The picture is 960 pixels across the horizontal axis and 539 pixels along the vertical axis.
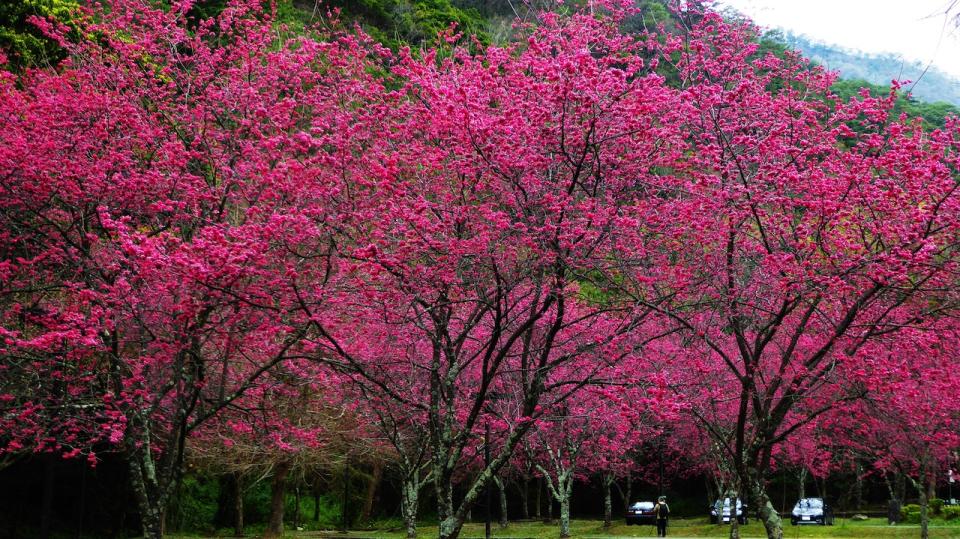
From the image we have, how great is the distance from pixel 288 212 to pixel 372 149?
70.9 inches

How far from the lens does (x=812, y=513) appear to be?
32.2m

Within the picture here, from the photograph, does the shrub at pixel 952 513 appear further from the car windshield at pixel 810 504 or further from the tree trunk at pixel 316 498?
the tree trunk at pixel 316 498

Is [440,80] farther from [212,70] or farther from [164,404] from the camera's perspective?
[164,404]

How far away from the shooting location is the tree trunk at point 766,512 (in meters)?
10.7

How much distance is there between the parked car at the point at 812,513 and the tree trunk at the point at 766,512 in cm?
2242

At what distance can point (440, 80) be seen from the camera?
35.3 feet

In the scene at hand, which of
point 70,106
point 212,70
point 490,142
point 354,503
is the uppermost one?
point 212,70

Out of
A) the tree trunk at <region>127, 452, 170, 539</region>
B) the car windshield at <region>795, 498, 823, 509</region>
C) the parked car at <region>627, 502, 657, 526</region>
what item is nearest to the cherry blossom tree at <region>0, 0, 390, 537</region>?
the tree trunk at <region>127, 452, 170, 539</region>

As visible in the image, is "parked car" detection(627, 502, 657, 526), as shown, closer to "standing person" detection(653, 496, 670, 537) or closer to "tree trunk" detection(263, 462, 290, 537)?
"standing person" detection(653, 496, 670, 537)

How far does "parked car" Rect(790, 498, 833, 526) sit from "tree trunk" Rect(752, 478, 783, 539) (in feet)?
73.6

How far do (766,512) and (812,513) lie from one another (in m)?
24.0

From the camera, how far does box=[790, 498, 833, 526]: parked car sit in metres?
31.1

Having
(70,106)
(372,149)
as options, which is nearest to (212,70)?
(70,106)

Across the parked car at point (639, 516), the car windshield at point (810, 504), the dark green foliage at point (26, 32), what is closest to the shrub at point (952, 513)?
the car windshield at point (810, 504)
